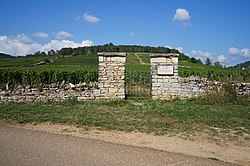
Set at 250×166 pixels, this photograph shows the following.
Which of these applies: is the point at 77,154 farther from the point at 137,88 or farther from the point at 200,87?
the point at 137,88

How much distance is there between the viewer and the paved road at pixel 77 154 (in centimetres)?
436

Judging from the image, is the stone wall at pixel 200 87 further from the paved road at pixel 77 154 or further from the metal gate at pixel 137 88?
the paved road at pixel 77 154

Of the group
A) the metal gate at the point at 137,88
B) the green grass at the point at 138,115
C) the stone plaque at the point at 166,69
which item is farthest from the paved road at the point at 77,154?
the metal gate at the point at 137,88

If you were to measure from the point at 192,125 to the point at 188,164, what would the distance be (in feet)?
10.3

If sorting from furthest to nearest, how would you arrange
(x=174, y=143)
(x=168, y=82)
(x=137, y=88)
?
(x=137, y=88)
(x=168, y=82)
(x=174, y=143)

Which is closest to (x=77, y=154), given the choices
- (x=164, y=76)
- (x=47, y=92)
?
(x=47, y=92)

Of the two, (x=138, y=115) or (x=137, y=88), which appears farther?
(x=137, y=88)

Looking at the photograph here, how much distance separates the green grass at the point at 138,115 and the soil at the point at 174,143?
1.56ft

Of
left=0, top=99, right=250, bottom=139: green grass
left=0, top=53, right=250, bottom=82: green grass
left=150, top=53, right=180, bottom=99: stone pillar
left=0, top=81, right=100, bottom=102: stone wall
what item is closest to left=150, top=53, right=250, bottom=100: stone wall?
left=150, top=53, right=180, bottom=99: stone pillar

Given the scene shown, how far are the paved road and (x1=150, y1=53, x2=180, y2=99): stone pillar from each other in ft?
21.5

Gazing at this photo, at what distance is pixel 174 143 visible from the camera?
5.76m

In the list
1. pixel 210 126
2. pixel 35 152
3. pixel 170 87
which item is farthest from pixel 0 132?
pixel 170 87

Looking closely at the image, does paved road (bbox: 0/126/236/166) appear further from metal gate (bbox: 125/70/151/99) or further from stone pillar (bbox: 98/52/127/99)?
metal gate (bbox: 125/70/151/99)

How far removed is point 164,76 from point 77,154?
7686mm
